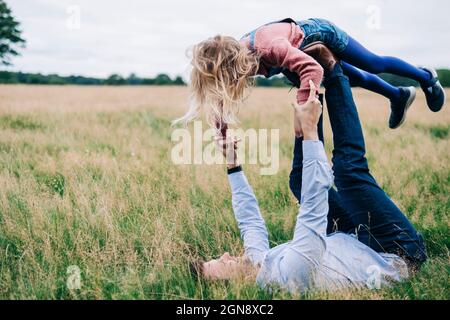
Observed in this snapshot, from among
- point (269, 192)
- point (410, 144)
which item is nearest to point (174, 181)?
point (269, 192)

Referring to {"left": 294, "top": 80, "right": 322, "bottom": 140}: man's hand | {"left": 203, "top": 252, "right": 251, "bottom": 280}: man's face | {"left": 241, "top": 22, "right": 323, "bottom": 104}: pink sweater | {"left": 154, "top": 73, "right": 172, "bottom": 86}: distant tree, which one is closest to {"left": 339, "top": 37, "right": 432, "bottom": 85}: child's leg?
{"left": 241, "top": 22, "right": 323, "bottom": 104}: pink sweater

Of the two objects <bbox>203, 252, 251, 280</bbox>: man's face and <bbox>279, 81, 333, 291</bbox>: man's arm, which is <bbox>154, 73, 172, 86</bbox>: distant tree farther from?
<bbox>279, 81, 333, 291</bbox>: man's arm

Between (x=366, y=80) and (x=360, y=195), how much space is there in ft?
4.76

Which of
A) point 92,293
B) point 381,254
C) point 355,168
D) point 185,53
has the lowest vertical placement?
point 92,293

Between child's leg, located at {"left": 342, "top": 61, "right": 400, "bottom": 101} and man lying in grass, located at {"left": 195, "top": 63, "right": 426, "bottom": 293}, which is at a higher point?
child's leg, located at {"left": 342, "top": 61, "right": 400, "bottom": 101}

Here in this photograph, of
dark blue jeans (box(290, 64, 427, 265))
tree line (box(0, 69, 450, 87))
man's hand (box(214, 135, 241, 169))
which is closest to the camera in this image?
dark blue jeans (box(290, 64, 427, 265))

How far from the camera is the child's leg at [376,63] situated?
349 cm

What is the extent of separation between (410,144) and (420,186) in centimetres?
237

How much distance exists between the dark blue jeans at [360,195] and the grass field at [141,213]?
25 centimetres

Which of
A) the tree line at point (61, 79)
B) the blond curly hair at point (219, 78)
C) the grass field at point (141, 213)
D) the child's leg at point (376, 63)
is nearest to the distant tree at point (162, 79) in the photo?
the tree line at point (61, 79)

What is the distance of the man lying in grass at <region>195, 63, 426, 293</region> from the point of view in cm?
225

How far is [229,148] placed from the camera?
2.83 meters

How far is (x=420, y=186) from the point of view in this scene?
455 cm
